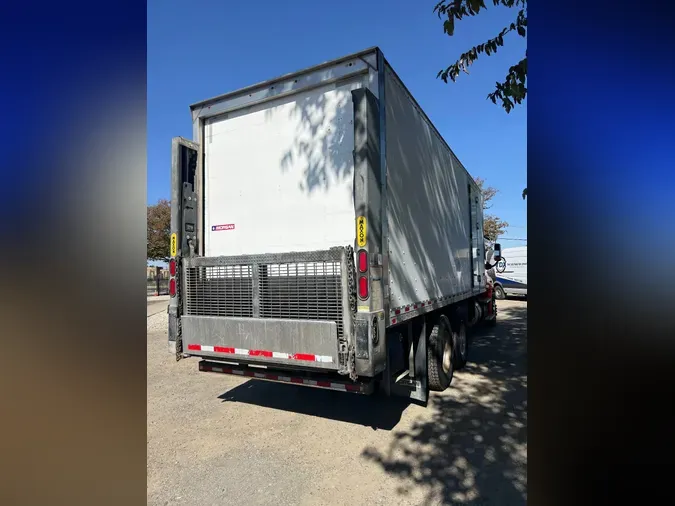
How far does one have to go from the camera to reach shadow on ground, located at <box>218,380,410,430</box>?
196 inches

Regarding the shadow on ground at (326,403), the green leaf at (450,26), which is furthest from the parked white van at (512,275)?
the green leaf at (450,26)

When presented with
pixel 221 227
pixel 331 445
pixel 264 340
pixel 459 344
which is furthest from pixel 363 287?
pixel 459 344

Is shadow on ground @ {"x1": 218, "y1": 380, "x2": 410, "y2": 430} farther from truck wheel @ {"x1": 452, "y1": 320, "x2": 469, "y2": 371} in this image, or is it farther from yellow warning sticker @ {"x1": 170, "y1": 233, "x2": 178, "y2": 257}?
yellow warning sticker @ {"x1": 170, "y1": 233, "x2": 178, "y2": 257}

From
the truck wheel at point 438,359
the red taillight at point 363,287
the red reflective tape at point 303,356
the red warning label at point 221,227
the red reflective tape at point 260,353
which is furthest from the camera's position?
the truck wheel at point 438,359

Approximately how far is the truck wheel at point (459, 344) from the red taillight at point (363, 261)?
3906 mm

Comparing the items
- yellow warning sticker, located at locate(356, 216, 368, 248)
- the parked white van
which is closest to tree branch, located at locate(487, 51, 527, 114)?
yellow warning sticker, located at locate(356, 216, 368, 248)

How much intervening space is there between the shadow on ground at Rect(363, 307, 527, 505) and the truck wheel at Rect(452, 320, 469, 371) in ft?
2.12

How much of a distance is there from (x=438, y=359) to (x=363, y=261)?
2.79m

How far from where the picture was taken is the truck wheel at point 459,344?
285 inches

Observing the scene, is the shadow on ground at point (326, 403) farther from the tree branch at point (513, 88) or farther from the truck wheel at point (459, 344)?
the tree branch at point (513, 88)
